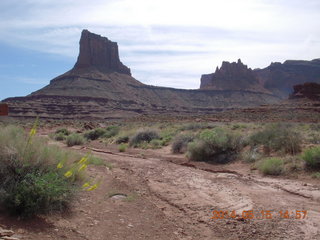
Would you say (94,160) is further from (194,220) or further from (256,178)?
(194,220)

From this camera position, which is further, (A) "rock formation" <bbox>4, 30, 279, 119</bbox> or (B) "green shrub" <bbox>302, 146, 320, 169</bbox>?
(A) "rock formation" <bbox>4, 30, 279, 119</bbox>

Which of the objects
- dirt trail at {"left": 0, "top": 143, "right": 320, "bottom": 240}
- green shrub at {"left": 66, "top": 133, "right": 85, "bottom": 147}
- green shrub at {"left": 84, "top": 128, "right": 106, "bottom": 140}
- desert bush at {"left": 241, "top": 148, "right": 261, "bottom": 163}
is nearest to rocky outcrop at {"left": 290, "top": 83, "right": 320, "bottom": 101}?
green shrub at {"left": 84, "top": 128, "right": 106, "bottom": 140}

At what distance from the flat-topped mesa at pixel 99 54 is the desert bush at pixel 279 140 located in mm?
112276

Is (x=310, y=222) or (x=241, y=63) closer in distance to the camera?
(x=310, y=222)

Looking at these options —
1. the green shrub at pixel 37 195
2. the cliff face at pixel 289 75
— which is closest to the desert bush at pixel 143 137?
the green shrub at pixel 37 195

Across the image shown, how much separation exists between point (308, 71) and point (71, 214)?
188 meters

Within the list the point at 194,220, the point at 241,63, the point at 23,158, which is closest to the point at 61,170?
the point at 23,158

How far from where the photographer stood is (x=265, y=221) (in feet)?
19.6

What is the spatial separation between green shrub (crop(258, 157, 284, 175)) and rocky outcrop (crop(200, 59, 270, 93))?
124m

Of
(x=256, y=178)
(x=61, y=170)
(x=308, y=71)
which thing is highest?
(x=308, y=71)

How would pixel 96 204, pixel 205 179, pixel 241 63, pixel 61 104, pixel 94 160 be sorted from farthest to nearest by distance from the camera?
1. pixel 241 63
2. pixel 61 104
3. pixel 94 160
4. pixel 205 179
5. pixel 96 204

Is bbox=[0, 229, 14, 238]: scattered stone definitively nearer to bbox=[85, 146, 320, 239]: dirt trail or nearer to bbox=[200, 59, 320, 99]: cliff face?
bbox=[85, 146, 320, 239]: dirt trail
